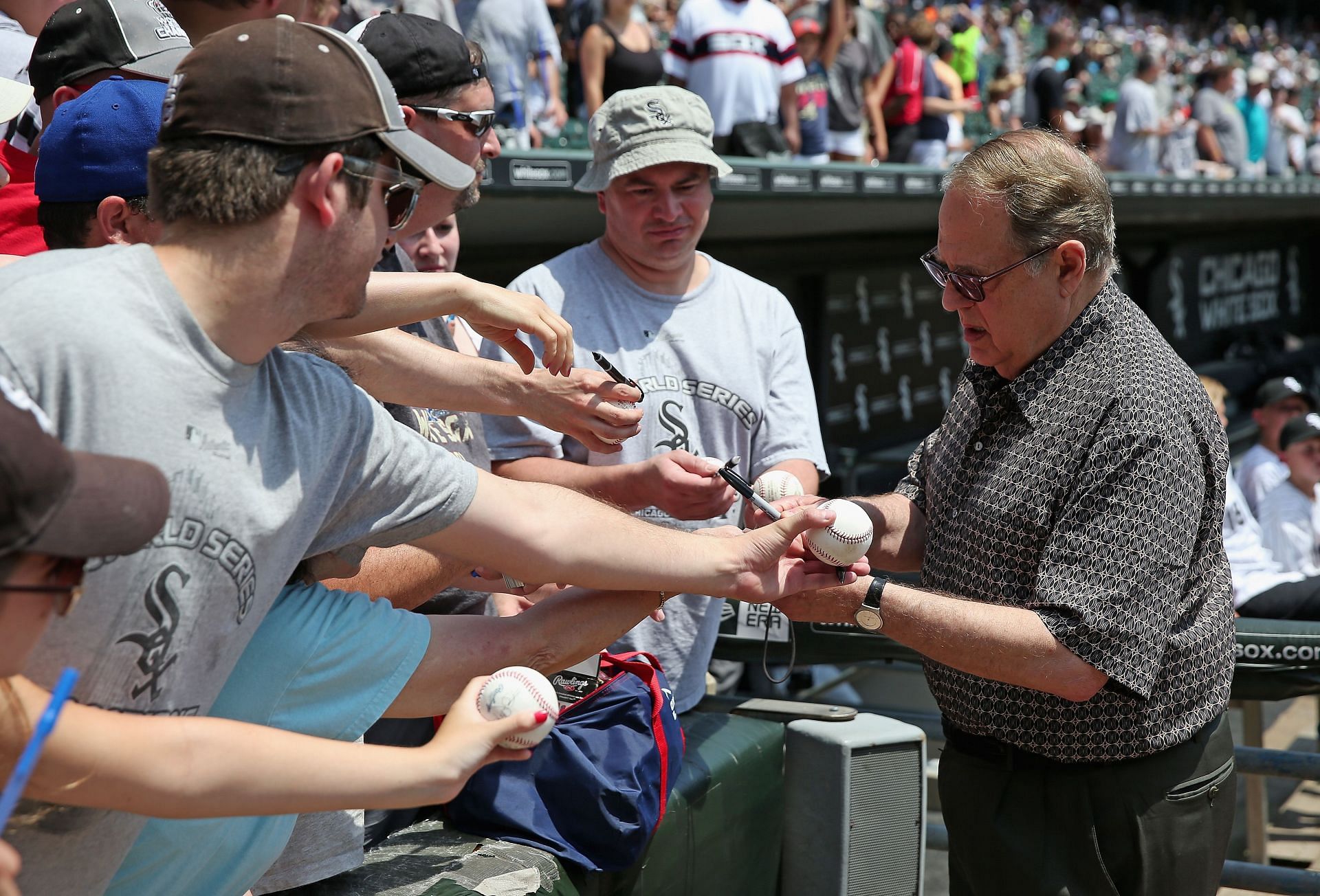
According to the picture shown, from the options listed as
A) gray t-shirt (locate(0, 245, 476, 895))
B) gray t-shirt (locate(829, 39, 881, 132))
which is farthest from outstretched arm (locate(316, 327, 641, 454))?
gray t-shirt (locate(829, 39, 881, 132))

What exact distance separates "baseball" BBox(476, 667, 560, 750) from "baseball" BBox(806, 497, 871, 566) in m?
0.95

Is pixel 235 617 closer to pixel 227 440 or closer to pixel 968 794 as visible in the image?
pixel 227 440

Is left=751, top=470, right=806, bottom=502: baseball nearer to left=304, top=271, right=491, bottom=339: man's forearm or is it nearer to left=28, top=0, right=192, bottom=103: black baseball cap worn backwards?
left=304, top=271, right=491, bottom=339: man's forearm

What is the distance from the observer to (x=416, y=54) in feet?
9.56

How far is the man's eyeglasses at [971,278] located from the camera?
2.46 meters

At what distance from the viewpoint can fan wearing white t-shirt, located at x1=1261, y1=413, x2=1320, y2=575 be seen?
6.77m

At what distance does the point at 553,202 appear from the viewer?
624cm

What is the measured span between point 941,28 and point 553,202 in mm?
12836

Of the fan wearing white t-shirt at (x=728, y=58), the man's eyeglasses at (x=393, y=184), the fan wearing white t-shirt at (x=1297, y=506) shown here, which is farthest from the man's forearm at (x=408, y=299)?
the fan wearing white t-shirt at (x=1297, y=506)

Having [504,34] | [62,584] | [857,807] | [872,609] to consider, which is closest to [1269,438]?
[504,34]

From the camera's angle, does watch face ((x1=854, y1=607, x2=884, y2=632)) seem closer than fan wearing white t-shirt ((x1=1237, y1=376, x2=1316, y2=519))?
Yes

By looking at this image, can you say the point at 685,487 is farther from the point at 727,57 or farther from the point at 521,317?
the point at 727,57

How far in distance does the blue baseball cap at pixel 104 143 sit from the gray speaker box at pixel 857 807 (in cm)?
212

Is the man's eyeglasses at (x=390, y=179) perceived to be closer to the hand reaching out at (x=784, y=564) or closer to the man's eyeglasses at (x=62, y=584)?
the man's eyeglasses at (x=62, y=584)
